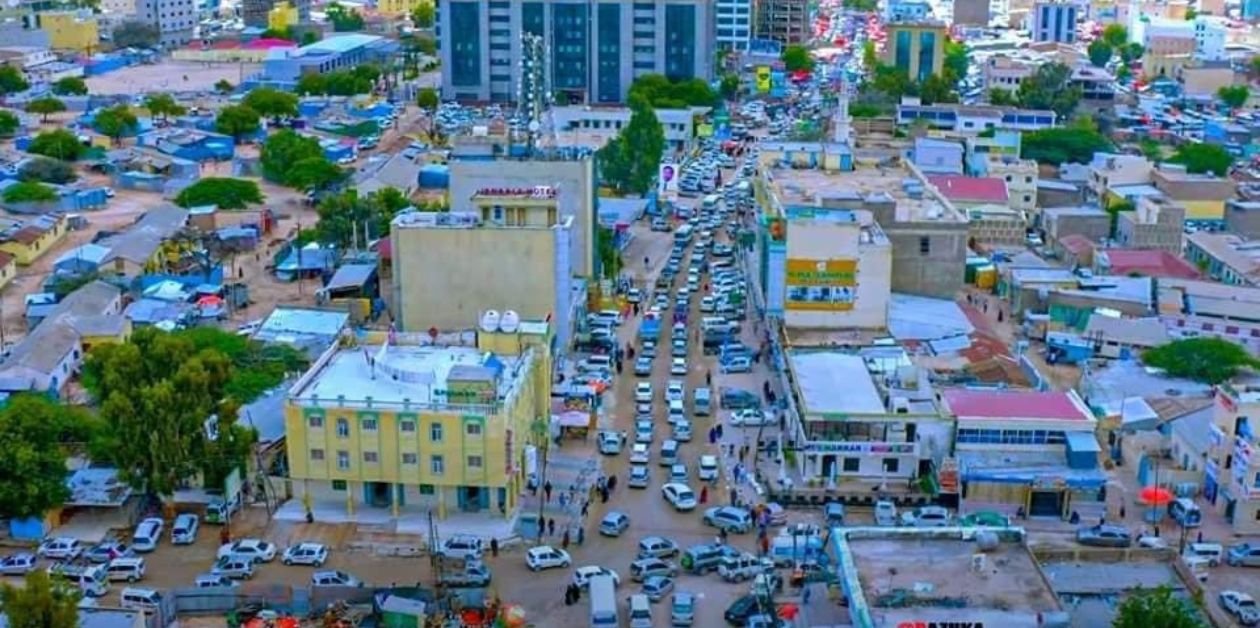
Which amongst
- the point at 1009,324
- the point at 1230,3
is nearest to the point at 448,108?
the point at 1009,324

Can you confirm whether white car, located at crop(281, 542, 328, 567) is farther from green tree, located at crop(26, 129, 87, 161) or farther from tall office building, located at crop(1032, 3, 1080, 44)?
tall office building, located at crop(1032, 3, 1080, 44)

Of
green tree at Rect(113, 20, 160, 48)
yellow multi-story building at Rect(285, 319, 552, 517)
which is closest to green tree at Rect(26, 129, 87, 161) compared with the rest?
yellow multi-story building at Rect(285, 319, 552, 517)

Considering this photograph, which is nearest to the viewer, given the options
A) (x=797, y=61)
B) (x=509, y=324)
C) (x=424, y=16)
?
(x=509, y=324)

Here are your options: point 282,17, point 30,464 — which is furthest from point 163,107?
point 30,464

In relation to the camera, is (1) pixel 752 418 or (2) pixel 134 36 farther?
(2) pixel 134 36

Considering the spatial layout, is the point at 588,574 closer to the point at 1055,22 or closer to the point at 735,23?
the point at 735,23

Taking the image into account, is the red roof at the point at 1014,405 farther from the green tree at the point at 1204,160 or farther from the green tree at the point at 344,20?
the green tree at the point at 344,20
